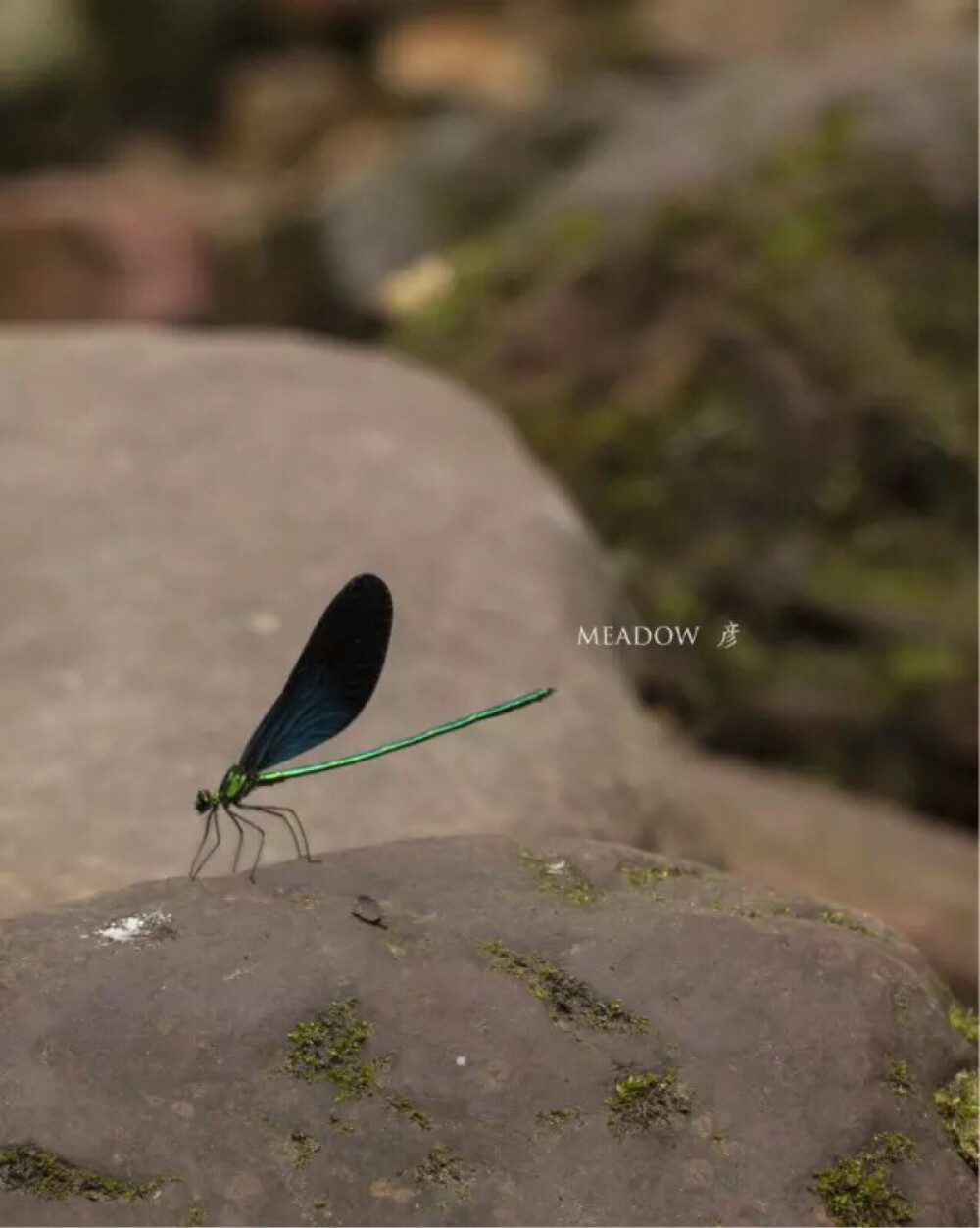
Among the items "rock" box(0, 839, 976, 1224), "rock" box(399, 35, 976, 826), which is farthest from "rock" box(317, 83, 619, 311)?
"rock" box(0, 839, 976, 1224)

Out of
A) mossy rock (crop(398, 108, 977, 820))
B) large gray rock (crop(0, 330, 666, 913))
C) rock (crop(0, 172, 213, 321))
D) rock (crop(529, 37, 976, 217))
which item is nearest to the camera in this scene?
large gray rock (crop(0, 330, 666, 913))

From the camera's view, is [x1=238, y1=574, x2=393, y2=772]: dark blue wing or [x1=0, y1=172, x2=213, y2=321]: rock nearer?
[x1=238, y1=574, x2=393, y2=772]: dark blue wing

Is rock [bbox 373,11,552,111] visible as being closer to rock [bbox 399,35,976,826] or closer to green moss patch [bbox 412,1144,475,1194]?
rock [bbox 399,35,976,826]

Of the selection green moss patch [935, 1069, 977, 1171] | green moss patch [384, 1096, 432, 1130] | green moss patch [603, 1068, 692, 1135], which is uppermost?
green moss patch [384, 1096, 432, 1130]

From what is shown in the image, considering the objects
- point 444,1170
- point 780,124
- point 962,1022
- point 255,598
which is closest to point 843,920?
point 962,1022

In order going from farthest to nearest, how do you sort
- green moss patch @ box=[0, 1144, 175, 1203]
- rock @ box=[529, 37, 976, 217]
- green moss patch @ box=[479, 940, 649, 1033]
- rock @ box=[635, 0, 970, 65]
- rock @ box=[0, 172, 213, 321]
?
rock @ box=[635, 0, 970, 65] < rock @ box=[0, 172, 213, 321] < rock @ box=[529, 37, 976, 217] < green moss patch @ box=[479, 940, 649, 1033] < green moss patch @ box=[0, 1144, 175, 1203]

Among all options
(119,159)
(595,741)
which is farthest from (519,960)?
(119,159)

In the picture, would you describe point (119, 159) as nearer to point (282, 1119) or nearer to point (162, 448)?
point (162, 448)
